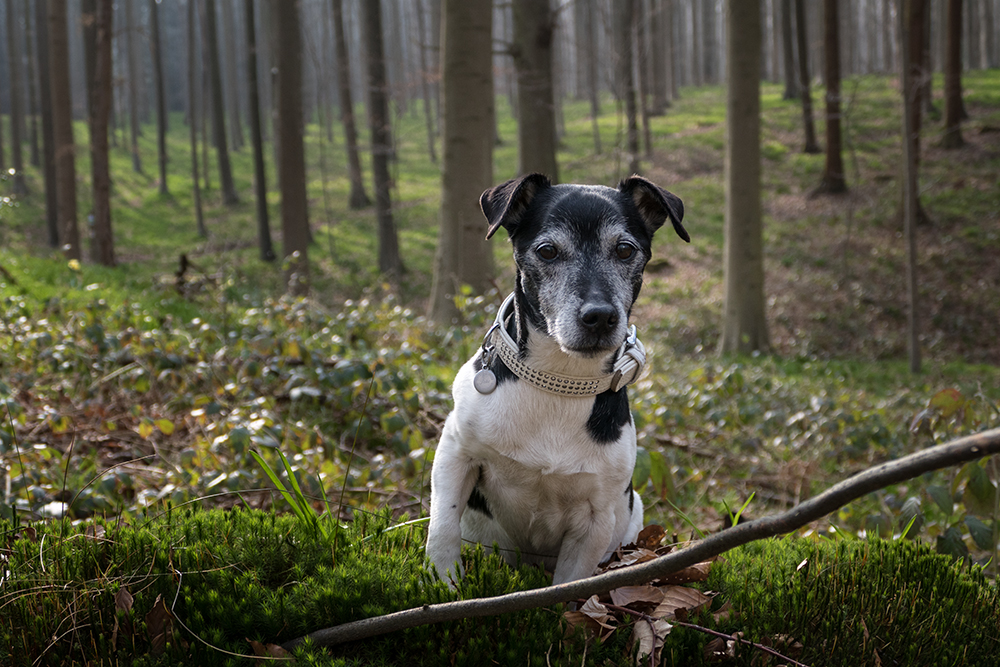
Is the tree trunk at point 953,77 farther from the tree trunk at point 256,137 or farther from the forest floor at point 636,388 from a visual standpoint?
the tree trunk at point 256,137

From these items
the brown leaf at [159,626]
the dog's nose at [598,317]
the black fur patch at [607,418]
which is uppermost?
the dog's nose at [598,317]

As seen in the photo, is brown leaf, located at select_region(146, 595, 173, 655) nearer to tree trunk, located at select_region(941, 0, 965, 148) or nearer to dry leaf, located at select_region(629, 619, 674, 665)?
dry leaf, located at select_region(629, 619, 674, 665)

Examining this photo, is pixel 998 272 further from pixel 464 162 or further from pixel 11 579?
pixel 11 579

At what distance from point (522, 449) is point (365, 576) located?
2.38 ft

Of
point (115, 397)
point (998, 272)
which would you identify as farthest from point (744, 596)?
point (998, 272)

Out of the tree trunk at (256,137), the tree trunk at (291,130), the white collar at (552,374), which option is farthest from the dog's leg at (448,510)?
the tree trunk at (256,137)

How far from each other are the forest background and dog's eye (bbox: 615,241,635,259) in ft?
4.41

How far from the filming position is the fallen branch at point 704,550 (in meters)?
1.39

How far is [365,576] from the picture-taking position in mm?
2592

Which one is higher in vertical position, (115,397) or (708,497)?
(115,397)

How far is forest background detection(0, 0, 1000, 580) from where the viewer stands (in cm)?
480

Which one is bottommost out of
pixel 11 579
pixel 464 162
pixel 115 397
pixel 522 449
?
pixel 115 397

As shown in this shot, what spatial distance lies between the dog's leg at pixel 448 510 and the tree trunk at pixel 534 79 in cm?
1070

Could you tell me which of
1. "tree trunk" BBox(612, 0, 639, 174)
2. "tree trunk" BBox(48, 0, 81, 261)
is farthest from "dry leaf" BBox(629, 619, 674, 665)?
"tree trunk" BBox(48, 0, 81, 261)
